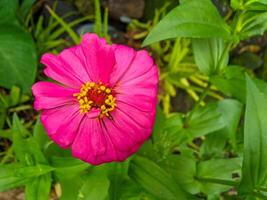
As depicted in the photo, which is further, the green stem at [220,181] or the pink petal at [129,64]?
the green stem at [220,181]

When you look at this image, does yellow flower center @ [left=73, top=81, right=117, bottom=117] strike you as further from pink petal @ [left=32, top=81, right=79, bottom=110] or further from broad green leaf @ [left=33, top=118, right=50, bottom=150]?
broad green leaf @ [left=33, top=118, right=50, bottom=150]

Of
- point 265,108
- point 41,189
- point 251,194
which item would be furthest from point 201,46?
point 41,189

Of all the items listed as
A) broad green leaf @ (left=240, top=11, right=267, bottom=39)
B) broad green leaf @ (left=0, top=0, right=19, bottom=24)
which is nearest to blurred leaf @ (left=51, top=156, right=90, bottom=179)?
broad green leaf @ (left=240, top=11, right=267, bottom=39)

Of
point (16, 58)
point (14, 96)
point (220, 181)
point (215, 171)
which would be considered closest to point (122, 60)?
point (220, 181)

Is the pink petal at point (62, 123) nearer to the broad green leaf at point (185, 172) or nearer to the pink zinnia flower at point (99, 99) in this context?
the pink zinnia flower at point (99, 99)

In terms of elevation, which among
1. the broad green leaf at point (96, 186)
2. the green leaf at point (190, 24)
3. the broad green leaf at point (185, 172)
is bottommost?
the broad green leaf at point (185, 172)

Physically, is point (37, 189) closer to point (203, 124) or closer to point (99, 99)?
point (99, 99)

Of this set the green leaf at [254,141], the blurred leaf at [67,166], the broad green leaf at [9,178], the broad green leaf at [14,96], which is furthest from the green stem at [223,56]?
the broad green leaf at [14,96]

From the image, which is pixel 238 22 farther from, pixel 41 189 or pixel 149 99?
pixel 41 189
